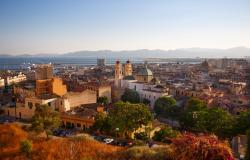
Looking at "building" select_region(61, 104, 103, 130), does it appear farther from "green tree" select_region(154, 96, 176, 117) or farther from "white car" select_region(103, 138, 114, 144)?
"green tree" select_region(154, 96, 176, 117)

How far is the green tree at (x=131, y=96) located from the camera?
44697 mm

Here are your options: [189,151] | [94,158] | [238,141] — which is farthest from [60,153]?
[238,141]

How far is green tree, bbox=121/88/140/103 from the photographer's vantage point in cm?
4470

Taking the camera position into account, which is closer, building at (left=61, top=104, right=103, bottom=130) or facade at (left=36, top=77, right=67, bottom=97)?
building at (left=61, top=104, right=103, bottom=130)

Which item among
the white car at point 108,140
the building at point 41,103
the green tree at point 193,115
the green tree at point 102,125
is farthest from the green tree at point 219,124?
the building at point 41,103

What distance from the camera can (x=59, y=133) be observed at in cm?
2467

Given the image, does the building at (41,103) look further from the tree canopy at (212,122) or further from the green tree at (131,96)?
the tree canopy at (212,122)

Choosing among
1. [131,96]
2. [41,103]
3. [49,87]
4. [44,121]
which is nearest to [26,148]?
[44,121]

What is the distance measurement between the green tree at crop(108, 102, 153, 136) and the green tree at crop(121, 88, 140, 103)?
20598 mm

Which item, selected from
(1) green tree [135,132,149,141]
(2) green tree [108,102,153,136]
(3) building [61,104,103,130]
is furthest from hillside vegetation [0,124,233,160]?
(3) building [61,104,103,130]

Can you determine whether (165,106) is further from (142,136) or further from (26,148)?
(26,148)

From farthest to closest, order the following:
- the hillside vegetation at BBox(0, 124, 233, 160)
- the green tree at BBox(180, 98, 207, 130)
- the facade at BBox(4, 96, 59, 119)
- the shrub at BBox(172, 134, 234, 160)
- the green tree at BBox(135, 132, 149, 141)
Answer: the facade at BBox(4, 96, 59, 119), the green tree at BBox(180, 98, 207, 130), the green tree at BBox(135, 132, 149, 141), the hillside vegetation at BBox(0, 124, 233, 160), the shrub at BBox(172, 134, 234, 160)

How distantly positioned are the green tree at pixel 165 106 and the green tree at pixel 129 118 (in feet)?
47.6

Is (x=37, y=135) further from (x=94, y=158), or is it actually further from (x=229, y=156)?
(x=229, y=156)
